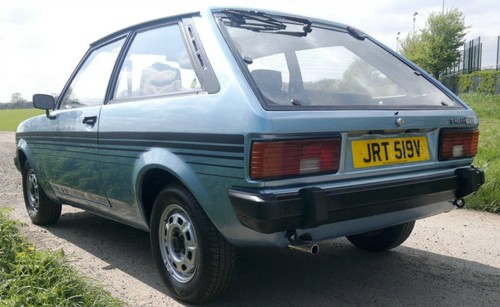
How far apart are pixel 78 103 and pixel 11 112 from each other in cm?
3768

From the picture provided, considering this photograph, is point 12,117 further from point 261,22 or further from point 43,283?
point 261,22

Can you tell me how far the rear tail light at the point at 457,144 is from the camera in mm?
3057

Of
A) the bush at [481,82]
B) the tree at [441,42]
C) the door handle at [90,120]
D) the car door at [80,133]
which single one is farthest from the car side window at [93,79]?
the tree at [441,42]

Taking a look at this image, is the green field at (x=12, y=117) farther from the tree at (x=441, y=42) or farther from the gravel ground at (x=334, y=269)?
the tree at (x=441, y=42)

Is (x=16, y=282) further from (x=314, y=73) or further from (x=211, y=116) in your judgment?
(x=314, y=73)

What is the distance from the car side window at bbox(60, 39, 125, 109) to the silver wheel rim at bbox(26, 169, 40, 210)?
1036mm

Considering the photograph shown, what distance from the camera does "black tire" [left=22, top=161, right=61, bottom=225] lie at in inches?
192

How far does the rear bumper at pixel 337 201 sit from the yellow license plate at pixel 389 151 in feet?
0.42

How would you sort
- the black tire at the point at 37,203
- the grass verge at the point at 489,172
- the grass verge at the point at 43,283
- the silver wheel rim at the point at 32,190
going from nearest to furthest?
1. the grass verge at the point at 43,283
2. the black tire at the point at 37,203
3. the silver wheel rim at the point at 32,190
4. the grass verge at the point at 489,172

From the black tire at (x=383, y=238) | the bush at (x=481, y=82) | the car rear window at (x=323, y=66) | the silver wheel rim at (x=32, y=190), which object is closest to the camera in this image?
the car rear window at (x=323, y=66)

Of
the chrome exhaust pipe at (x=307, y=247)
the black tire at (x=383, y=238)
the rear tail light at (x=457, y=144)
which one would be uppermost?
the rear tail light at (x=457, y=144)

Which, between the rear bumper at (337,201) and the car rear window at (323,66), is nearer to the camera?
the rear bumper at (337,201)

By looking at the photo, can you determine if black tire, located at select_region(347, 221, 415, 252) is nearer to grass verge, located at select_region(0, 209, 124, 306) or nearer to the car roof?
the car roof

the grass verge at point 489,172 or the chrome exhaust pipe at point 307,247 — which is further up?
the chrome exhaust pipe at point 307,247
